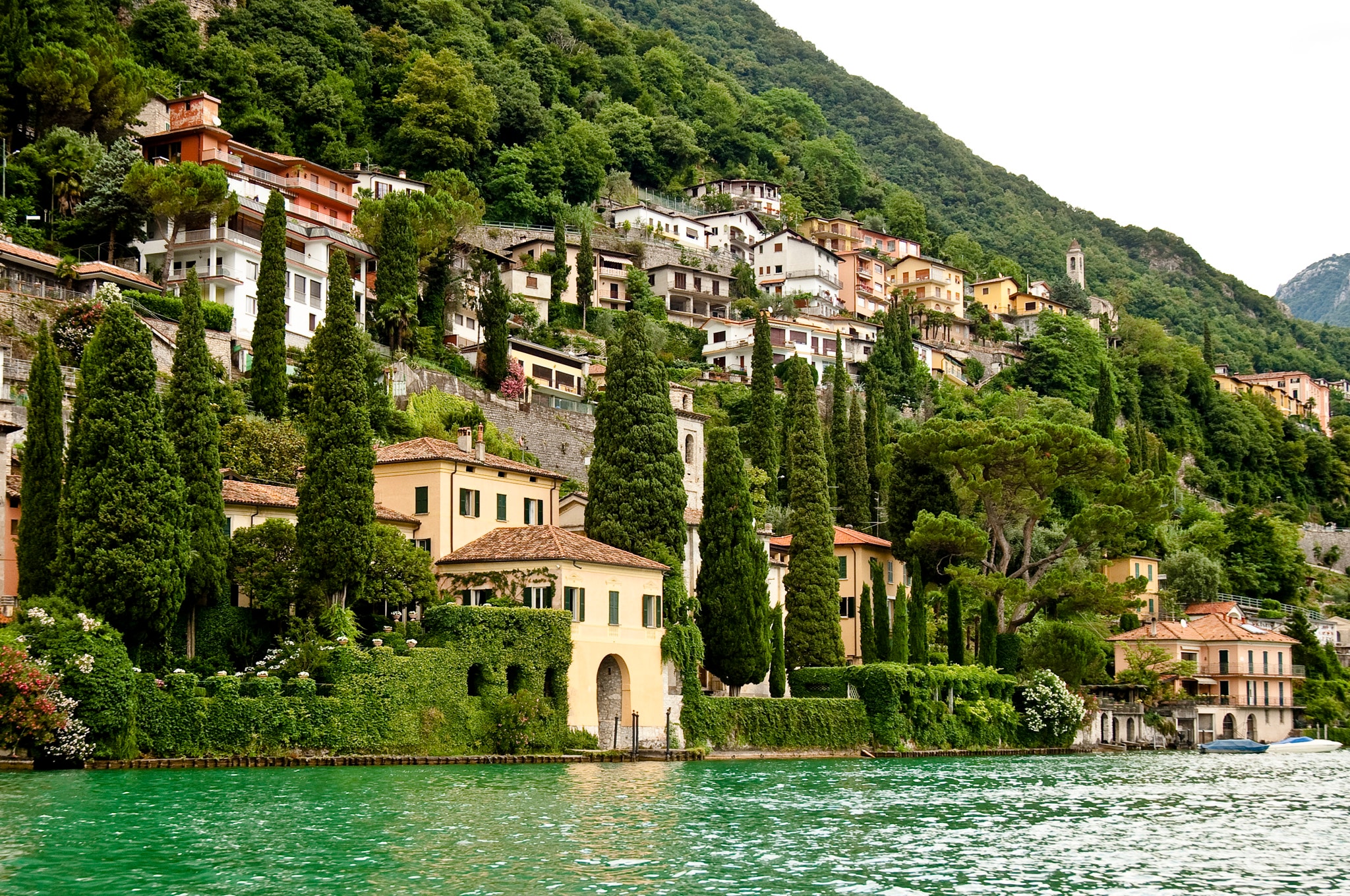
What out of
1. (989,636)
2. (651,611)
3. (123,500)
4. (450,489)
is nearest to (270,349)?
(450,489)

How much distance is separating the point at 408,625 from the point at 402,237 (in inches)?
1324

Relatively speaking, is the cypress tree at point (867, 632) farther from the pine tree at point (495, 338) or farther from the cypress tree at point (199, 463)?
the cypress tree at point (199, 463)

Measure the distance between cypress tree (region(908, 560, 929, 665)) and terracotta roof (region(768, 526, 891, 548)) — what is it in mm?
6119

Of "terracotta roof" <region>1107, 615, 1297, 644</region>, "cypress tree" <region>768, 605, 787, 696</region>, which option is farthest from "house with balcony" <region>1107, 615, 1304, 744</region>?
"cypress tree" <region>768, 605, 787, 696</region>

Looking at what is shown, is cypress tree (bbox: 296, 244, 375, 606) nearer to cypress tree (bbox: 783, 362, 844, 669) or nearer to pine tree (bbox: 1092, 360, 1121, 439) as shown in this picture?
cypress tree (bbox: 783, 362, 844, 669)

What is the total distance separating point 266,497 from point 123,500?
31.2 feet

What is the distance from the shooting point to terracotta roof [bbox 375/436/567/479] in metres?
52.6

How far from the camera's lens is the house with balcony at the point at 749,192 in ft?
477

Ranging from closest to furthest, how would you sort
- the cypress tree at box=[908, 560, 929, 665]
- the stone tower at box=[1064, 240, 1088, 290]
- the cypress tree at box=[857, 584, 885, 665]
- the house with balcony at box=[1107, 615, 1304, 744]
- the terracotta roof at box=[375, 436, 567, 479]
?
the terracotta roof at box=[375, 436, 567, 479] < the cypress tree at box=[857, 584, 885, 665] < the cypress tree at box=[908, 560, 929, 665] < the house with balcony at box=[1107, 615, 1304, 744] < the stone tower at box=[1064, 240, 1088, 290]

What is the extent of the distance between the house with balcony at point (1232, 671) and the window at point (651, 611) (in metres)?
38.2

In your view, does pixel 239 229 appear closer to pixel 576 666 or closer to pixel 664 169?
pixel 576 666

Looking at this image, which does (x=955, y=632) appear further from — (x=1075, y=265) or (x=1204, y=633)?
(x=1075, y=265)

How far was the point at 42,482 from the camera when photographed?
41375 millimetres

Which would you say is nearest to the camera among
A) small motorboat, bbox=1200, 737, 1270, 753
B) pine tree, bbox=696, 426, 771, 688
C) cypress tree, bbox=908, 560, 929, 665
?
pine tree, bbox=696, 426, 771, 688
